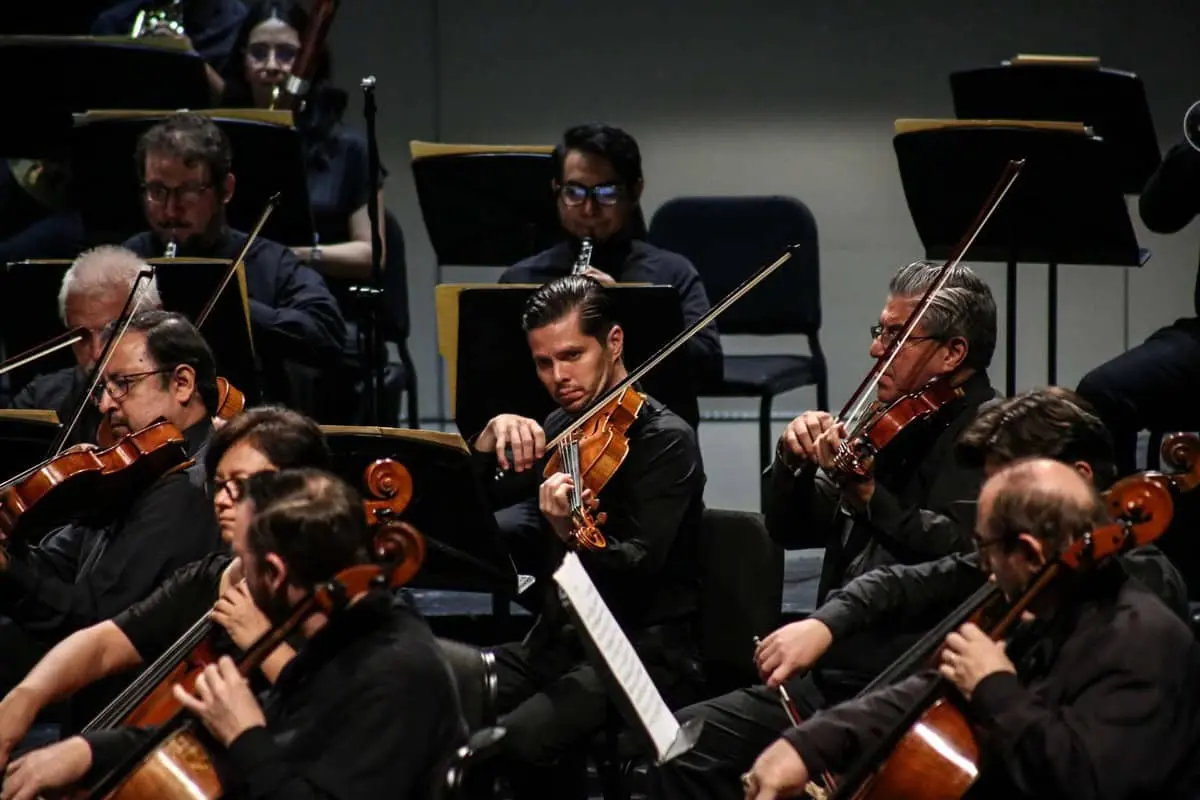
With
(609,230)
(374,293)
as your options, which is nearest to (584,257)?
(609,230)

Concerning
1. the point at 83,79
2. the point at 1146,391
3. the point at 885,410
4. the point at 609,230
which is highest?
the point at 83,79

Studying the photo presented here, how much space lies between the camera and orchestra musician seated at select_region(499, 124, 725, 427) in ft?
14.1

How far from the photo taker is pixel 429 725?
2.27 metres

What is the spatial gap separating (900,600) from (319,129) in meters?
2.73

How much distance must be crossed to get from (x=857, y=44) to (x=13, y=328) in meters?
3.23

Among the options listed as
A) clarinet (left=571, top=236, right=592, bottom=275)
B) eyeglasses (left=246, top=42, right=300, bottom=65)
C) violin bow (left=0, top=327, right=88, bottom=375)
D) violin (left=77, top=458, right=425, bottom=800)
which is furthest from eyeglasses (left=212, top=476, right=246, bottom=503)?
eyeglasses (left=246, top=42, right=300, bottom=65)

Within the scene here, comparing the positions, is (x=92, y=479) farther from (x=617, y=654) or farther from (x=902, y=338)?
(x=902, y=338)

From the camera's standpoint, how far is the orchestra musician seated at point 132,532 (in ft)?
10.00

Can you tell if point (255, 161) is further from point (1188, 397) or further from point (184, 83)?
point (1188, 397)

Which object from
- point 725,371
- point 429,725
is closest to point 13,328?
point 725,371

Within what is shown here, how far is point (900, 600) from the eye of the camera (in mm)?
2932

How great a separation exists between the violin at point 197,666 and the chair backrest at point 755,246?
2.50m

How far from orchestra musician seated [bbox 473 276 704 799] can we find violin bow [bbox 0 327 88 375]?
100 cm

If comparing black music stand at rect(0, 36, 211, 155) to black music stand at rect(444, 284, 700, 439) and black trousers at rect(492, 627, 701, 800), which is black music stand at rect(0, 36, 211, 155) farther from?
black trousers at rect(492, 627, 701, 800)
